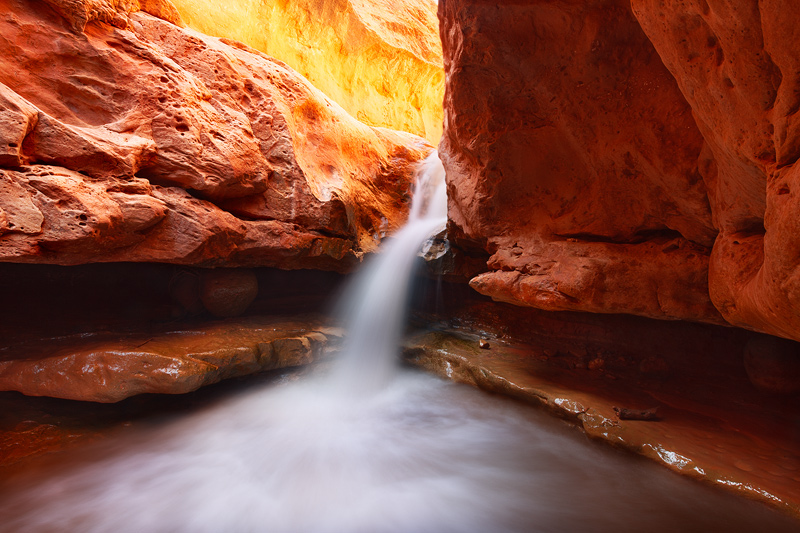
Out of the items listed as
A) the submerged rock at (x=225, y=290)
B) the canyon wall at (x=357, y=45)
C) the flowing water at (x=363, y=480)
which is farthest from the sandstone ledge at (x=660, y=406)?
the canyon wall at (x=357, y=45)

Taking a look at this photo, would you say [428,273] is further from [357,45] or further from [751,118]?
[357,45]

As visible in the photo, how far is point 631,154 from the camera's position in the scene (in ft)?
12.1

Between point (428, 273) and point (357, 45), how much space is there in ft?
26.5

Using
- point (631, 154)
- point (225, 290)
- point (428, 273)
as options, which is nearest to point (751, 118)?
point (631, 154)

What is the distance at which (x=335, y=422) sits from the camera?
436 centimetres

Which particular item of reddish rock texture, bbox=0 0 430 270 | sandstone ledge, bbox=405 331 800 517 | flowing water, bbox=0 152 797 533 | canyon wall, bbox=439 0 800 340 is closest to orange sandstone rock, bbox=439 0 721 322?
canyon wall, bbox=439 0 800 340

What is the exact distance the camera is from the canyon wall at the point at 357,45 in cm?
872

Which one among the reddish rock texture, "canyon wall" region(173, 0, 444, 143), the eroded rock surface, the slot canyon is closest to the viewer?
the slot canyon

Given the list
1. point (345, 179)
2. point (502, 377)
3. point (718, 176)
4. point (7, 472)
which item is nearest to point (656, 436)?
point (502, 377)

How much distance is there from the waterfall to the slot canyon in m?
0.05

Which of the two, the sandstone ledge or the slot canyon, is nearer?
the slot canyon

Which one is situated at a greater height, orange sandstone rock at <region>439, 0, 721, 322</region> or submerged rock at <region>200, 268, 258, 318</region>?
orange sandstone rock at <region>439, 0, 721, 322</region>

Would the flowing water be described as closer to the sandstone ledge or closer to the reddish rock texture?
the sandstone ledge

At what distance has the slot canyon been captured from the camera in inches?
108
